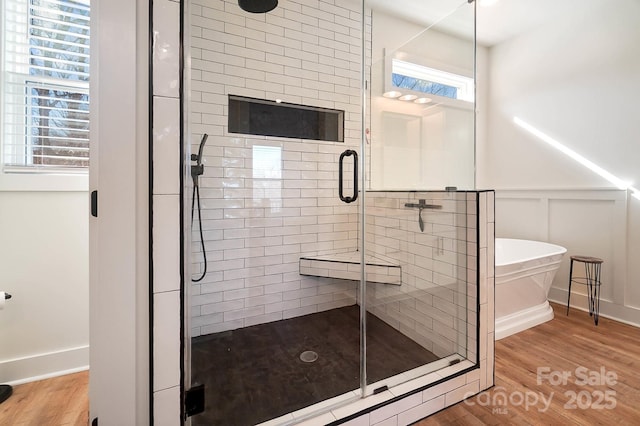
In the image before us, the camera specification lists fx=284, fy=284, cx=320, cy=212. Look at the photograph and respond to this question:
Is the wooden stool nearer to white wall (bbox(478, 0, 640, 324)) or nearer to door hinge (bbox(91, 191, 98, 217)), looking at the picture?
white wall (bbox(478, 0, 640, 324))

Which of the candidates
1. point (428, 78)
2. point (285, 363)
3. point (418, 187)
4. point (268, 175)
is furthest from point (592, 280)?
point (268, 175)

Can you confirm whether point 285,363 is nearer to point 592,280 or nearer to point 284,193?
point 284,193

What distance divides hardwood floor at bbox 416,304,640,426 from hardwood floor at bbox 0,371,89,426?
69.2 inches

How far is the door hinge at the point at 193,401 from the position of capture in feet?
3.33

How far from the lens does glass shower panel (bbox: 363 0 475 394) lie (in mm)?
1756

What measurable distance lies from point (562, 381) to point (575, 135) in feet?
7.53

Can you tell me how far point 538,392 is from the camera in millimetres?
1582

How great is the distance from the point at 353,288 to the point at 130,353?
192 centimetres

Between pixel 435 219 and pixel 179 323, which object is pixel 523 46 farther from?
pixel 179 323

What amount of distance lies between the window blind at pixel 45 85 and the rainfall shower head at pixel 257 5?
1028 millimetres

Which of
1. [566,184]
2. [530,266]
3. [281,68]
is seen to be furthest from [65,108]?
[566,184]

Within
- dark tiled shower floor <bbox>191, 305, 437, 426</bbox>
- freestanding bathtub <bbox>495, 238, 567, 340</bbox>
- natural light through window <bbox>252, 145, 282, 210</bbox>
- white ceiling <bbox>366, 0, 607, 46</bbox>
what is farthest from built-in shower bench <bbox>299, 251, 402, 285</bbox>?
white ceiling <bbox>366, 0, 607, 46</bbox>

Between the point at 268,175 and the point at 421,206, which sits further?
the point at 268,175

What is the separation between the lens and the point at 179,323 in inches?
36.8
